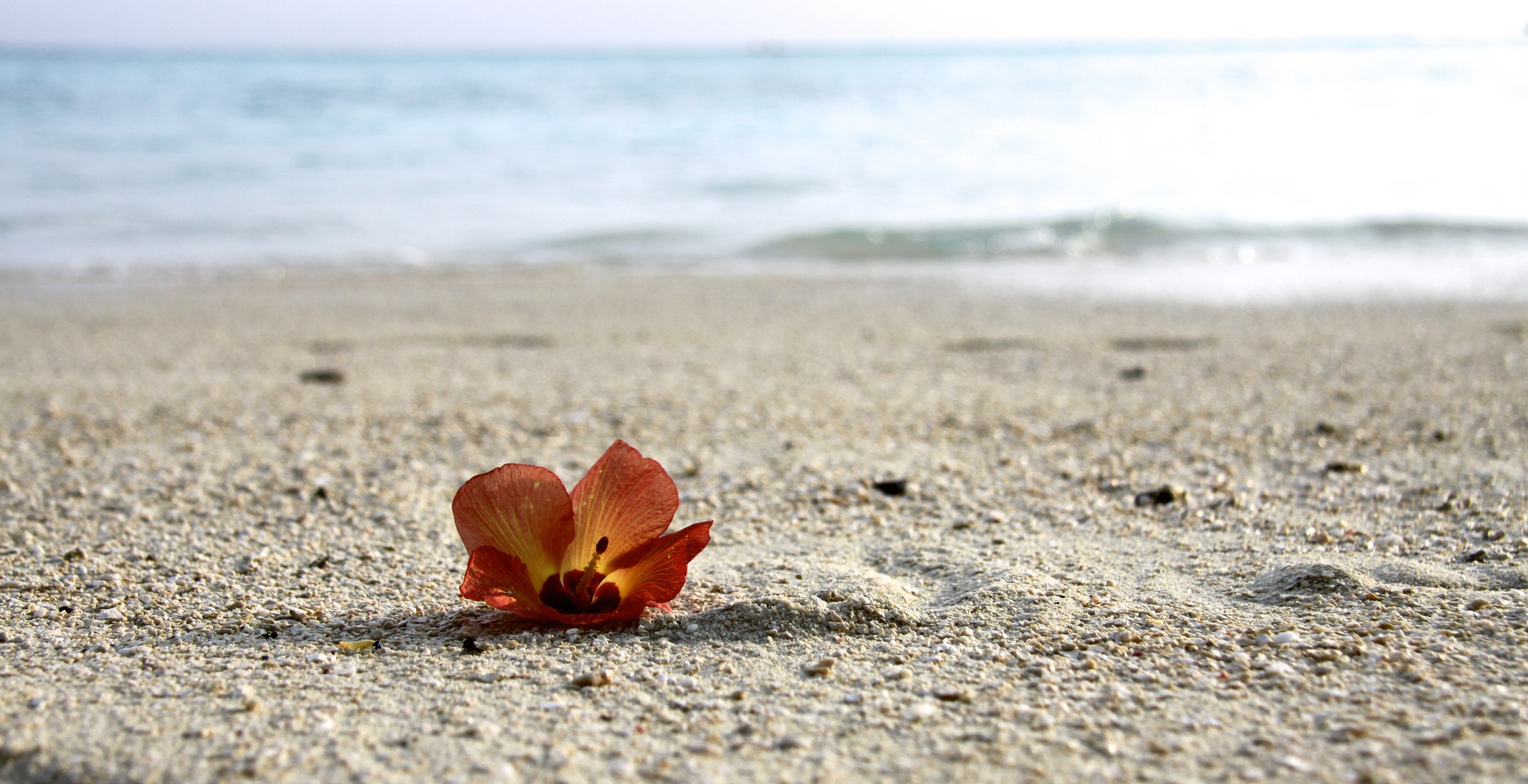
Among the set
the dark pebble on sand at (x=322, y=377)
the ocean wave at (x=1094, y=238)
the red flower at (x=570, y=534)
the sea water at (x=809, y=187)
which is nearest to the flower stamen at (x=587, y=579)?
the red flower at (x=570, y=534)

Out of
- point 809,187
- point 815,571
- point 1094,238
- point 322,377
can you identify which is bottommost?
point 815,571

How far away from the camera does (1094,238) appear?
9328 millimetres

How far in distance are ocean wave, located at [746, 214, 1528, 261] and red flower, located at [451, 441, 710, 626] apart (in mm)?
7186

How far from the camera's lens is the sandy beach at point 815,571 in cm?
140

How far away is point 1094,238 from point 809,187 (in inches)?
153

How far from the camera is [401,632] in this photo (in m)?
1.80

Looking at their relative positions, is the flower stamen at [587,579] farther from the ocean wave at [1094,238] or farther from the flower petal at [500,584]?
the ocean wave at [1094,238]

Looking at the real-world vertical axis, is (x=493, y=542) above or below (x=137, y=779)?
above

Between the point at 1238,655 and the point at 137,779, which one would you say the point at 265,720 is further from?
the point at 1238,655

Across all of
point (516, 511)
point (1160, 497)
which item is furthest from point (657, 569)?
point (1160, 497)

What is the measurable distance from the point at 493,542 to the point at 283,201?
10551mm

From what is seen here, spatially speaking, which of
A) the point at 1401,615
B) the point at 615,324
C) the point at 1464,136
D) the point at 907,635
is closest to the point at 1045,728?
the point at 907,635

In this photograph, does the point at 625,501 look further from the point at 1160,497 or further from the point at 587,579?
the point at 1160,497

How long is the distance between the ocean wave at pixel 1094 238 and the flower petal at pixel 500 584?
722cm
